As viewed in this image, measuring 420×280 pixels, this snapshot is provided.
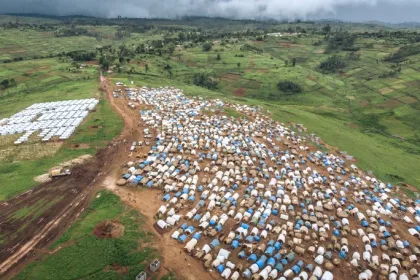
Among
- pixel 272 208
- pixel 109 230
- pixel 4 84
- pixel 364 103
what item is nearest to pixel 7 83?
pixel 4 84

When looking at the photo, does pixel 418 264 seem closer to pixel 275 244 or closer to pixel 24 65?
pixel 275 244

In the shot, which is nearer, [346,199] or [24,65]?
[346,199]

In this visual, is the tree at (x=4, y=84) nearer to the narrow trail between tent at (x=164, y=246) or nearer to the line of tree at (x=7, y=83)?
the line of tree at (x=7, y=83)

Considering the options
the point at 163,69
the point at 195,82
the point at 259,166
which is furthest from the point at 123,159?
the point at 163,69

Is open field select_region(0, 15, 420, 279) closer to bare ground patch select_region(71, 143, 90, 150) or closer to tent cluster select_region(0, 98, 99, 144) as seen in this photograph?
bare ground patch select_region(71, 143, 90, 150)

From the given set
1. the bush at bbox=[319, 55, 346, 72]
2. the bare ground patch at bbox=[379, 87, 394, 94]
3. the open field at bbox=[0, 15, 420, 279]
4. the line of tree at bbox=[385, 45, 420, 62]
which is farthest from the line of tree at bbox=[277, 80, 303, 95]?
the line of tree at bbox=[385, 45, 420, 62]

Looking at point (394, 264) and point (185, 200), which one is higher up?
point (185, 200)
